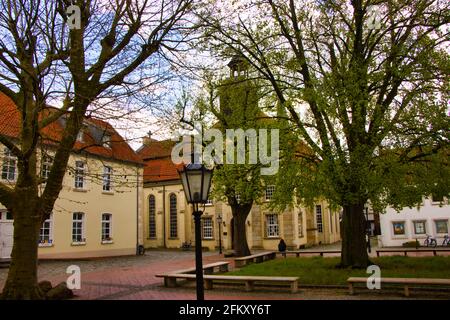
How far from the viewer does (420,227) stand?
3638 centimetres

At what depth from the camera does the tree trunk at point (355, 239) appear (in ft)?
53.4

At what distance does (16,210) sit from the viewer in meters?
10.8

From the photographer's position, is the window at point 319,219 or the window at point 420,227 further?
the window at point 319,219

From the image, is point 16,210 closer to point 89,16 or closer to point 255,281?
point 89,16

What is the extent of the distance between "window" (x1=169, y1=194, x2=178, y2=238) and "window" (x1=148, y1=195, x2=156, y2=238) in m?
2.37

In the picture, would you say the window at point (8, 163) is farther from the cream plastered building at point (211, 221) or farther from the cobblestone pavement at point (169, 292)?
the cream plastered building at point (211, 221)

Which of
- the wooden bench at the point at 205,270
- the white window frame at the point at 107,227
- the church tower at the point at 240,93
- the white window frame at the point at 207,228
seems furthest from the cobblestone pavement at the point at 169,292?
the white window frame at the point at 207,228

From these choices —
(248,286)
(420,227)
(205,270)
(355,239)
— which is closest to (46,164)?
(248,286)

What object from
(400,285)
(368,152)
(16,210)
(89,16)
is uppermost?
(89,16)

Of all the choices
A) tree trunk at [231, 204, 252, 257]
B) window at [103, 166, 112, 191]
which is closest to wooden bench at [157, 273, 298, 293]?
window at [103, 166, 112, 191]

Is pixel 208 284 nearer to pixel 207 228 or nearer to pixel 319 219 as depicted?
pixel 207 228
